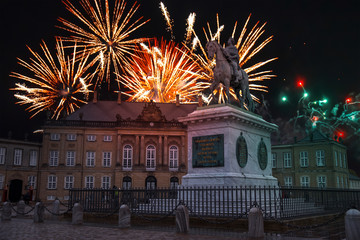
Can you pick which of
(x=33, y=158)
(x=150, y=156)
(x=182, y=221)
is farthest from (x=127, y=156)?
(x=182, y=221)

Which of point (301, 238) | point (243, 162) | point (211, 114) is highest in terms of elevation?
point (211, 114)

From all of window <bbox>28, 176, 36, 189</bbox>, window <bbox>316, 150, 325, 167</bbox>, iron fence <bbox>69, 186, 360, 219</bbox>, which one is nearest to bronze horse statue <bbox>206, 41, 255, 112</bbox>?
iron fence <bbox>69, 186, 360, 219</bbox>

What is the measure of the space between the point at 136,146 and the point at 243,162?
35.1 meters

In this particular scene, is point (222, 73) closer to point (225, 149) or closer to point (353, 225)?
point (225, 149)

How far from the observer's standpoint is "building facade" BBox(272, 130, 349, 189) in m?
42.7

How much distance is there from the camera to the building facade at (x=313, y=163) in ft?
140

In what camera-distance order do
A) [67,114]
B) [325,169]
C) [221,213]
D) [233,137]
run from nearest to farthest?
[221,213] → [233,137] → [325,169] → [67,114]

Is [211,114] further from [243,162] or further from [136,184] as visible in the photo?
[136,184]

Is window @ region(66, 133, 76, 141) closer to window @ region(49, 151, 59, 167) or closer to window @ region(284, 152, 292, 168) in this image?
window @ region(49, 151, 59, 167)

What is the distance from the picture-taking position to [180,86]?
3716 centimetres

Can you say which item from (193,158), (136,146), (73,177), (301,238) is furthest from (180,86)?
(301,238)

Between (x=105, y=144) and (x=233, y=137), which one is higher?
(x=105, y=144)

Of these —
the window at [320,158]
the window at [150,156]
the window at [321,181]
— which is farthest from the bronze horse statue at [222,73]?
the window at [150,156]

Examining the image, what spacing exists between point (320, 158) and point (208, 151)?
116 ft
